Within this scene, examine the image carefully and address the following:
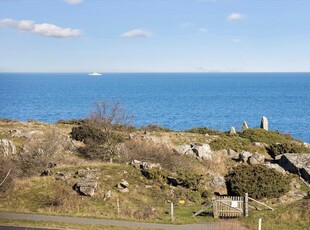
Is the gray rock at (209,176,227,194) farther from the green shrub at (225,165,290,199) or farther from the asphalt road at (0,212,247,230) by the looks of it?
the asphalt road at (0,212,247,230)

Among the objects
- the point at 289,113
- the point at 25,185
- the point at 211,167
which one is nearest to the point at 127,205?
the point at 25,185

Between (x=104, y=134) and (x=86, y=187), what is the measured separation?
38.0 feet

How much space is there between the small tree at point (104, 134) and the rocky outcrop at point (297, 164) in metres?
15.5

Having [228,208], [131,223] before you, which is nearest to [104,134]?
[228,208]

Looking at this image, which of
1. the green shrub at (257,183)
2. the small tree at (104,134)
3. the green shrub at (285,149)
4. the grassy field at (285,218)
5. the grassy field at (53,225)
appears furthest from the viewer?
the green shrub at (285,149)

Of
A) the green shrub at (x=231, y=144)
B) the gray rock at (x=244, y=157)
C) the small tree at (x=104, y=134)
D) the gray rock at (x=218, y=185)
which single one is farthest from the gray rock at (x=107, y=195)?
the green shrub at (x=231, y=144)

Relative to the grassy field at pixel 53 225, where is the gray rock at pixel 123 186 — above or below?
below

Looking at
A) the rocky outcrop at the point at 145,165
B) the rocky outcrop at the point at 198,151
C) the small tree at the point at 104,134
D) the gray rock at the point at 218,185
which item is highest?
the small tree at the point at 104,134

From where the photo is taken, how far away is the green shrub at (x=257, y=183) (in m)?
27.9

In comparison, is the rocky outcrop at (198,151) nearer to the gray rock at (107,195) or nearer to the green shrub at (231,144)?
the green shrub at (231,144)

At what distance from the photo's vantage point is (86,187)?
26.9m

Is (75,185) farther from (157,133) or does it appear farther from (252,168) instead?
(157,133)

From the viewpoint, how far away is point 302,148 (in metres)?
43.0

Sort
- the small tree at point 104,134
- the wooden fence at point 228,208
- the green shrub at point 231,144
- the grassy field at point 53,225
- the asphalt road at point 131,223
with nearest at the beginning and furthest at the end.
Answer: the grassy field at point 53,225, the asphalt road at point 131,223, the wooden fence at point 228,208, the small tree at point 104,134, the green shrub at point 231,144
